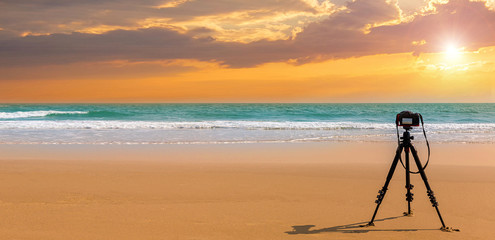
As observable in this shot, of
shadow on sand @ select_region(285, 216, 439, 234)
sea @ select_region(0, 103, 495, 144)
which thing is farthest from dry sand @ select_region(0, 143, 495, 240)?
sea @ select_region(0, 103, 495, 144)

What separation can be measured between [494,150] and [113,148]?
39.9 ft

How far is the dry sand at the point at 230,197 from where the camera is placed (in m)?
4.79

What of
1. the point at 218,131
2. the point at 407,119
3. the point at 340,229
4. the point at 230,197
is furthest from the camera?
the point at 218,131

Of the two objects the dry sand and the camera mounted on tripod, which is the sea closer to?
the dry sand

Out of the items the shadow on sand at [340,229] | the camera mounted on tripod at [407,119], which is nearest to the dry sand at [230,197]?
the shadow on sand at [340,229]

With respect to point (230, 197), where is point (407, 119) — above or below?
above

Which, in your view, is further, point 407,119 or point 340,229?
point 340,229

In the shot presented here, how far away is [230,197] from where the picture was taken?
21.0 feet

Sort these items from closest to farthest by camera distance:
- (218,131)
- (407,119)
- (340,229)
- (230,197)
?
1. (407,119)
2. (340,229)
3. (230,197)
4. (218,131)

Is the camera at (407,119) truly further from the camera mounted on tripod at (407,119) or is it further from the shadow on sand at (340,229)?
the shadow on sand at (340,229)

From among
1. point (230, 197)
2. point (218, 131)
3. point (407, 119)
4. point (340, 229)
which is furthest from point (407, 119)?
point (218, 131)

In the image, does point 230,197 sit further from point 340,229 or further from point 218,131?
point 218,131

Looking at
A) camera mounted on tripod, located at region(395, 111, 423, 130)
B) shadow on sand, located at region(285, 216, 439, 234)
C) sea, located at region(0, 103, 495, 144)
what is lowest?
shadow on sand, located at region(285, 216, 439, 234)

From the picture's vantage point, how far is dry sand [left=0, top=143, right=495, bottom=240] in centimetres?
479
